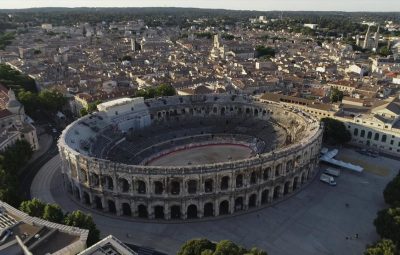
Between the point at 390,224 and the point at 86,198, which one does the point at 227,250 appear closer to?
the point at 390,224

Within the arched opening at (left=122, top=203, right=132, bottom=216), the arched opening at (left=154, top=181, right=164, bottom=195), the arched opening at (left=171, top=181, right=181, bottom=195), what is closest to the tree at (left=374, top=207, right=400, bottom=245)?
the arched opening at (left=171, top=181, right=181, bottom=195)

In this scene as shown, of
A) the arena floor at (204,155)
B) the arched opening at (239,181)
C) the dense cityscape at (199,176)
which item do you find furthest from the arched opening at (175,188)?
the arena floor at (204,155)

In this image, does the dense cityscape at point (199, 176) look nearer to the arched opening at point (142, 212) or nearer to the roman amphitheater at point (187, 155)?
the roman amphitheater at point (187, 155)

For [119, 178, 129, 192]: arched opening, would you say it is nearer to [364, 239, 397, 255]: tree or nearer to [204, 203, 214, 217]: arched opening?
[204, 203, 214, 217]: arched opening

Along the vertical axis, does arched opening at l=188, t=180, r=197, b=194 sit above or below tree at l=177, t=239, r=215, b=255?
below

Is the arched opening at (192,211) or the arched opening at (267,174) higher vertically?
the arched opening at (267,174)

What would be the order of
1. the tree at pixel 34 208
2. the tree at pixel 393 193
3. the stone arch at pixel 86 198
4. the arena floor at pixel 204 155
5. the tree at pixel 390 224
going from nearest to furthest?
the tree at pixel 390 224
the tree at pixel 34 208
the tree at pixel 393 193
the stone arch at pixel 86 198
the arena floor at pixel 204 155
